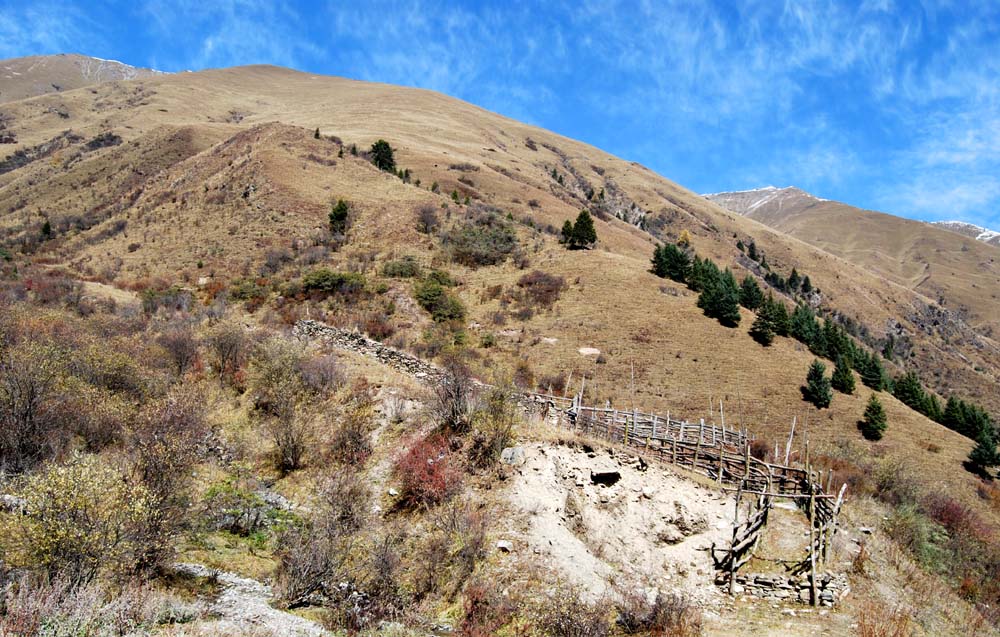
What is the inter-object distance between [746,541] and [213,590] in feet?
36.1

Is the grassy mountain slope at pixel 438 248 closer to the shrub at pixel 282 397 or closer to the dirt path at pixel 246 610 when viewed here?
the shrub at pixel 282 397

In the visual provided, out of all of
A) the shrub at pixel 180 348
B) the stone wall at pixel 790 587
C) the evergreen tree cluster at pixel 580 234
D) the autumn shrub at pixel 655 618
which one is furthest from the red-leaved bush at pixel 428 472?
the evergreen tree cluster at pixel 580 234

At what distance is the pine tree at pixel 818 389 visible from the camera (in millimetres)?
30844

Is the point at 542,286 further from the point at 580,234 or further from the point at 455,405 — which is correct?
the point at 455,405

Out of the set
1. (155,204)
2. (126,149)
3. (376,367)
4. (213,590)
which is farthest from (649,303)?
(126,149)

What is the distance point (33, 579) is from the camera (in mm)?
6434

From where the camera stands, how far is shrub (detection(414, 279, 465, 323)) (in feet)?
106

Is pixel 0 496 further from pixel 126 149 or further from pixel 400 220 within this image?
pixel 126 149

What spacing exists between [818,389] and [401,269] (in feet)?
88.5

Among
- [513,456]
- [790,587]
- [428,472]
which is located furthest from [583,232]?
[790,587]

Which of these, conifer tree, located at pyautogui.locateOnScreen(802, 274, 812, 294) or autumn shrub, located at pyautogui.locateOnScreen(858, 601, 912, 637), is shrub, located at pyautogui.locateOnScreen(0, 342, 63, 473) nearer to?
autumn shrub, located at pyautogui.locateOnScreen(858, 601, 912, 637)

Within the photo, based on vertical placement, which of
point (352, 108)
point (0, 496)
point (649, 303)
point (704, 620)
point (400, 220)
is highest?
point (352, 108)

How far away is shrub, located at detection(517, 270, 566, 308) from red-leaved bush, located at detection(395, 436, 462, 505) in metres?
23.8

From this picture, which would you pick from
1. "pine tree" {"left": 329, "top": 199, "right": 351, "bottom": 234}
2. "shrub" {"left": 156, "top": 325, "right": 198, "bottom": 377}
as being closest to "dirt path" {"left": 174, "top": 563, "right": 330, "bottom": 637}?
"shrub" {"left": 156, "top": 325, "right": 198, "bottom": 377}
